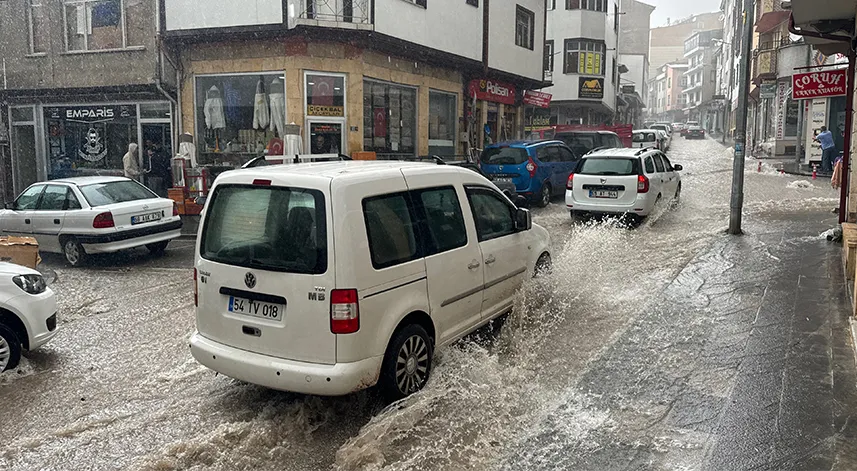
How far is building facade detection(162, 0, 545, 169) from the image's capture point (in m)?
16.0

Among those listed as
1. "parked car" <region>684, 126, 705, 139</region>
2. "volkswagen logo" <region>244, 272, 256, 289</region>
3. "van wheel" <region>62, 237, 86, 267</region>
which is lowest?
"van wheel" <region>62, 237, 86, 267</region>

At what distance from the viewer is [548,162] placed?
691 inches

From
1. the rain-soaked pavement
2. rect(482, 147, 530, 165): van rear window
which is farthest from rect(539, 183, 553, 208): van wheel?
the rain-soaked pavement

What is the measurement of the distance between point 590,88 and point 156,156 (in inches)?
1052

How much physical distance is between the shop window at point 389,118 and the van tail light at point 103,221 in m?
8.11

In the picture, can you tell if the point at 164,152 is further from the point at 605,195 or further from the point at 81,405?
the point at 81,405

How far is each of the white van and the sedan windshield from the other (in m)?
6.63

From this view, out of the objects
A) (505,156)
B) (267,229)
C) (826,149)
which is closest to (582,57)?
(826,149)

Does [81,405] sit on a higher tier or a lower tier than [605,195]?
lower

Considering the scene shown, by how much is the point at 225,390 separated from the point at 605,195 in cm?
949

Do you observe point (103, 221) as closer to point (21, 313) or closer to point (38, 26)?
point (21, 313)

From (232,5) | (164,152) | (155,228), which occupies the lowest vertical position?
(155,228)

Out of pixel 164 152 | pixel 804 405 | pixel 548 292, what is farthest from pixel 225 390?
pixel 164 152

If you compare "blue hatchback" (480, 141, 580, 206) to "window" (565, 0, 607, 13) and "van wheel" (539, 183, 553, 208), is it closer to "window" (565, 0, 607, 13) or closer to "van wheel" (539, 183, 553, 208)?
"van wheel" (539, 183, 553, 208)
